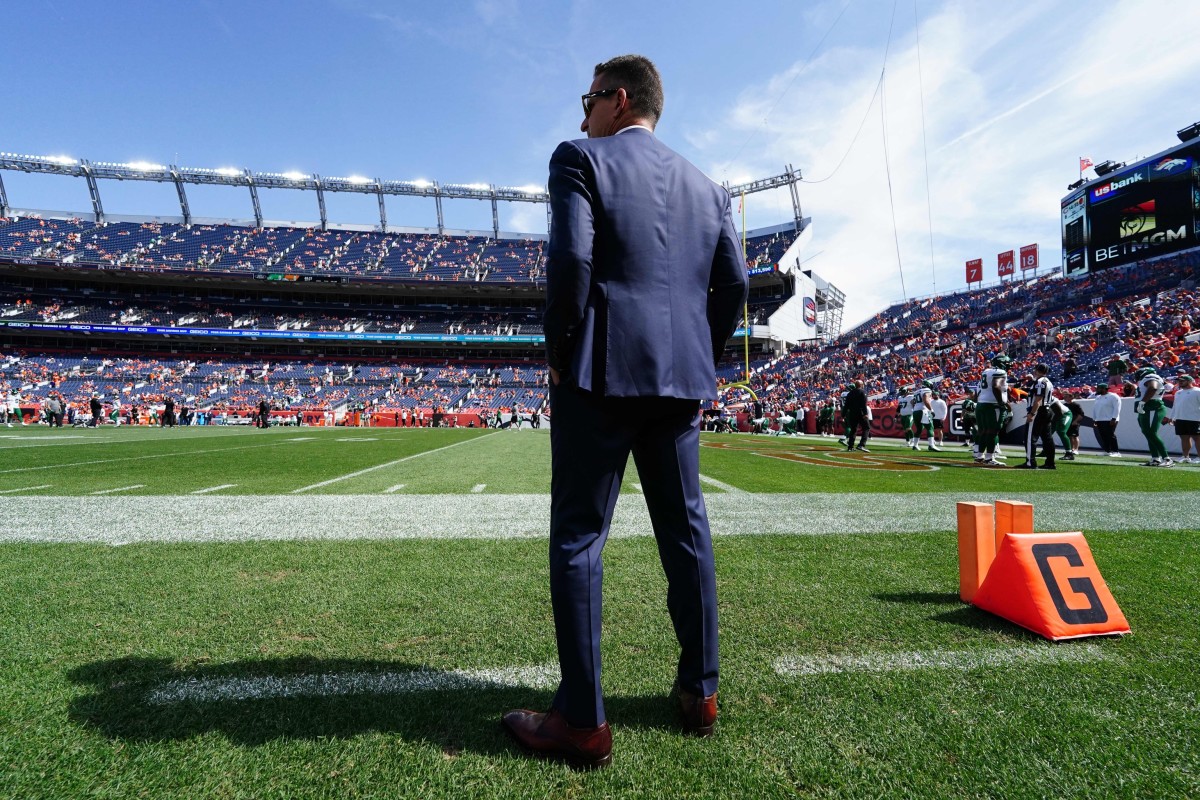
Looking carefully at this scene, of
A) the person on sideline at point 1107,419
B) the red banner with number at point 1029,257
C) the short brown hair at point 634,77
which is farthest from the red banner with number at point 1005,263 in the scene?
the short brown hair at point 634,77

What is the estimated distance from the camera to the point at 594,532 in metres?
1.53

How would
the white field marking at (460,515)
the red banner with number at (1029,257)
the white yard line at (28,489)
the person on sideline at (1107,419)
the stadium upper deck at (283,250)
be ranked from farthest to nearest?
the stadium upper deck at (283,250) → the red banner with number at (1029,257) → the person on sideline at (1107,419) → the white yard line at (28,489) → the white field marking at (460,515)

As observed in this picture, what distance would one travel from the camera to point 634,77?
71.4 inches

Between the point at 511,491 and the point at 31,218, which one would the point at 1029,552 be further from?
the point at 31,218

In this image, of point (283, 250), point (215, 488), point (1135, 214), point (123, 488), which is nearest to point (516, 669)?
point (215, 488)

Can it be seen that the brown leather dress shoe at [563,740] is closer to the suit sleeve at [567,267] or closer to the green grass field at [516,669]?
the green grass field at [516,669]

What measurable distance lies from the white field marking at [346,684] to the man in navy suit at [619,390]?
0.97 ft

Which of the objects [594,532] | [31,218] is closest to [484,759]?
[594,532]

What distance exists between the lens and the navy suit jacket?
1477 mm

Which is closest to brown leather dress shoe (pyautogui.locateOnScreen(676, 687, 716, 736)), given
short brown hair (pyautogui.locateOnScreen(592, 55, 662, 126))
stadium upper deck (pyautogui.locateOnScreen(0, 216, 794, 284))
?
short brown hair (pyautogui.locateOnScreen(592, 55, 662, 126))

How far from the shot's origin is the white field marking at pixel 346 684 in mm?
1672

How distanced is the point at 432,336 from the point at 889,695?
182 ft

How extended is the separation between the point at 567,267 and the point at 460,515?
3.59 meters

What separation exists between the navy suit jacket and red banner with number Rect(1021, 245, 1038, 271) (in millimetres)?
49967
